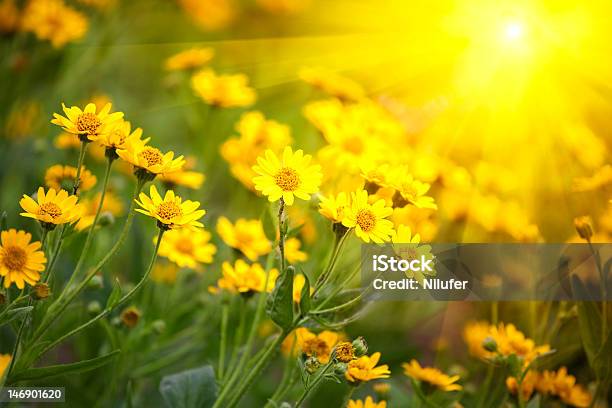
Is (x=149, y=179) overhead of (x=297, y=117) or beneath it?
beneath

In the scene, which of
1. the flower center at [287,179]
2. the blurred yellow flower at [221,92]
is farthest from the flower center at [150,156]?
the blurred yellow flower at [221,92]

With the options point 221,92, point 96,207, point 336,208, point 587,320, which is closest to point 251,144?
point 221,92

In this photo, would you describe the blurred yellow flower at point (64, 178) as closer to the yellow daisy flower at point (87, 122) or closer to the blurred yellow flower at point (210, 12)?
→ the yellow daisy flower at point (87, 122)

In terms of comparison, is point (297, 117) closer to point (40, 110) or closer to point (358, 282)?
point (40, 110)

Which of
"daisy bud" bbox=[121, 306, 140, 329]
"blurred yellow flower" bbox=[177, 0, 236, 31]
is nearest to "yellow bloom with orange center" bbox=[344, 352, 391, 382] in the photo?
"daisy bud" bbox=[121, 306, 140, 329]

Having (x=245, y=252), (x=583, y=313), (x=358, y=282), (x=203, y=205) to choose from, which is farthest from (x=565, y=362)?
(x=203, y=205)

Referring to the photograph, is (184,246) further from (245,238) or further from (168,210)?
(168,210)

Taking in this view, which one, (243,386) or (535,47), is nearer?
(243,386)
